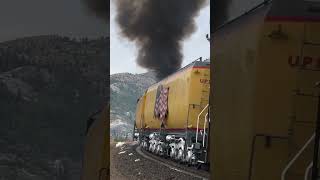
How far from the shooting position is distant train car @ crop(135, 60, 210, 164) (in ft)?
71.6

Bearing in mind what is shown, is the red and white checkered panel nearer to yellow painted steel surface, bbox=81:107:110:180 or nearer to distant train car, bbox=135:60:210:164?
distant train car, bbox=135:60:210:164

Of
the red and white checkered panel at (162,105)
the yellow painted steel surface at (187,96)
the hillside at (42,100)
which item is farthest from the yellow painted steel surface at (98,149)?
the hillside at (42,100)

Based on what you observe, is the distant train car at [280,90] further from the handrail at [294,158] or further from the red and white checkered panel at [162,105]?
the red and white checkered panel at [162,105]

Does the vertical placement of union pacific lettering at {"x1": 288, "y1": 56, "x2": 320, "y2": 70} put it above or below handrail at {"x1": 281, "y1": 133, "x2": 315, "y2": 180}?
above

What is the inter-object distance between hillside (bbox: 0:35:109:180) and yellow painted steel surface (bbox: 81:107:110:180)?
31814mm

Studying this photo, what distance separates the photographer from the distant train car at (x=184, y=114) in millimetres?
21837

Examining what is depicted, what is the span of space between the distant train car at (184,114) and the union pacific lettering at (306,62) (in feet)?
45.2

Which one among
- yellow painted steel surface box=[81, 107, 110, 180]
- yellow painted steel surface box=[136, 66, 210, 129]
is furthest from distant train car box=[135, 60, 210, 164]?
yellow painted steel surface box=[81, 107, 110, 180]

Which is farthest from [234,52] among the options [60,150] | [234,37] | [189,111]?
[60,150]

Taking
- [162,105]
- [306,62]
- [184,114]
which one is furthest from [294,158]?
[162,105]

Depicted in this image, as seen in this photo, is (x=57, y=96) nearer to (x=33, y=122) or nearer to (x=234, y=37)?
(x=33, y=122)

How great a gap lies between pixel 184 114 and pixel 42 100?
36.2 metres

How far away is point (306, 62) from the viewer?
5414 mm

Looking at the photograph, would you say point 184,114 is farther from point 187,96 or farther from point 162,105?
point 162,105
